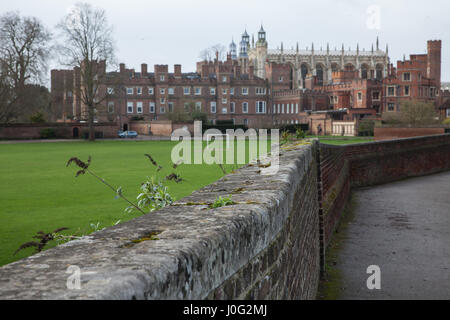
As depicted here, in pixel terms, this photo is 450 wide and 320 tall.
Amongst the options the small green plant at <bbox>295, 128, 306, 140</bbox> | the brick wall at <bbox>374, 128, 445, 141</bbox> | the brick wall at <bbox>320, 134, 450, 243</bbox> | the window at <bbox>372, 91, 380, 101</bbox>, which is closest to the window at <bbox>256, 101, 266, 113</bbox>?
the window at <bbox>372, 91, 380, 101</bbox>

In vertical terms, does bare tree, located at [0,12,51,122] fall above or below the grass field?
above

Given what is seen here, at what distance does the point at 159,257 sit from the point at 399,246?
8060mm

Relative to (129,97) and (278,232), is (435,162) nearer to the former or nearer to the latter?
(278,232)

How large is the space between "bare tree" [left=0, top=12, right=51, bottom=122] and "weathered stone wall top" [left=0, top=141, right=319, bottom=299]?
2032 inches

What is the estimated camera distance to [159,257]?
1685 millimetres

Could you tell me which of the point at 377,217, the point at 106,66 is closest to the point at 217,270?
the point at 377,217

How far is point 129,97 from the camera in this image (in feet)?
A: 254

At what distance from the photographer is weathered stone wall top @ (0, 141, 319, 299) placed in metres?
1.45

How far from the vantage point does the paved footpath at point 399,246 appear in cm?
675

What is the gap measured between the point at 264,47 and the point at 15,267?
4487 inches

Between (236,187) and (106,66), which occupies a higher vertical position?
(106,66)

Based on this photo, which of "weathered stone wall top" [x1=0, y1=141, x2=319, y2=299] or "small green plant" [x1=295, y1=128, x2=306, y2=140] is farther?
"small green plant" [x1=295, y1=128, x2=306, y2=140]

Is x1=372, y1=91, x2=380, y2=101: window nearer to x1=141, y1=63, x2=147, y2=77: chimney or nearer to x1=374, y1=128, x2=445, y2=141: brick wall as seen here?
x1=141, y1=63, x2=147, y2=77: chimney

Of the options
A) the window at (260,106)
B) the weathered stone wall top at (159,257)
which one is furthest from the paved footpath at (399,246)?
the window at (260,106)
